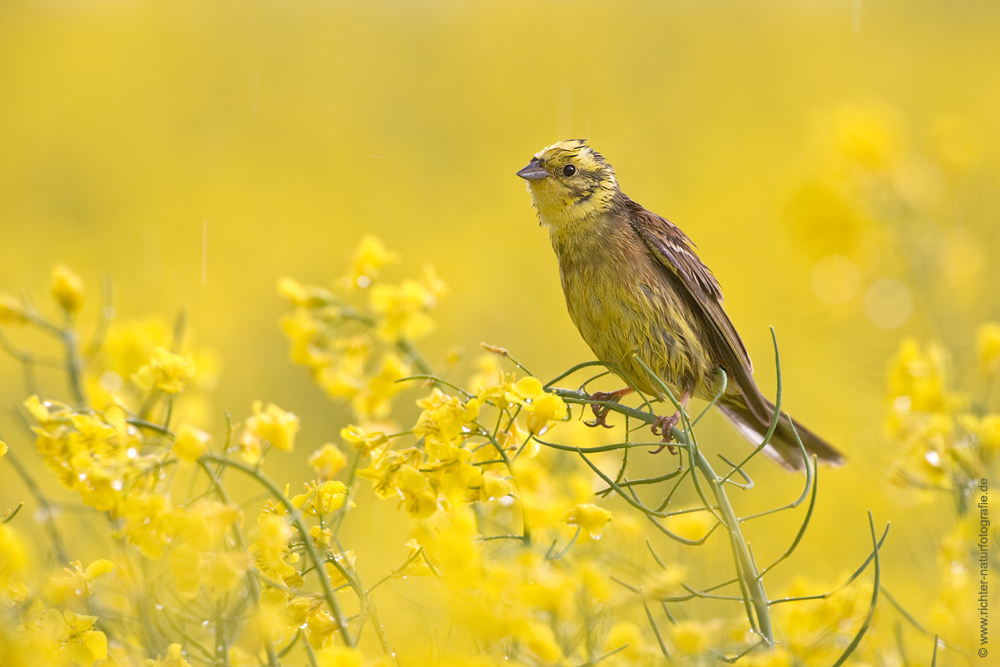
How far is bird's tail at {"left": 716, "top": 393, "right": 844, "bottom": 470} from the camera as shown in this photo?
2750 mm

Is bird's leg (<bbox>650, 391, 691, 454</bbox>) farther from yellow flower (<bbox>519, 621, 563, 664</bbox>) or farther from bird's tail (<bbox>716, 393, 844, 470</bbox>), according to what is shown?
yellow flower (<bbox>519, 621, 563, 664</bbox>)

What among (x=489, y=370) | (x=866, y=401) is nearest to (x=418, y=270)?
(x=866, y=401)

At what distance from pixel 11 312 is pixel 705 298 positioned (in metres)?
2.10

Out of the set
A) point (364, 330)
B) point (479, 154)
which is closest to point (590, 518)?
point (364, 330)

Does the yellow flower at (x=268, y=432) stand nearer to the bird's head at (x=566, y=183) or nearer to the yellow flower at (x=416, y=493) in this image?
the yellow flower at (x=416, y=493)

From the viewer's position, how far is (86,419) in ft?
5.40

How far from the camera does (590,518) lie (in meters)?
1.70

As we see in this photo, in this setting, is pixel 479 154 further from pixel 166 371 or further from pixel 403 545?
pixel 403 545

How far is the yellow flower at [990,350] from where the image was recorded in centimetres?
259

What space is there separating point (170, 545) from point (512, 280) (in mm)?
7501

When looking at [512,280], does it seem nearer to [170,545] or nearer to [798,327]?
[798,327]

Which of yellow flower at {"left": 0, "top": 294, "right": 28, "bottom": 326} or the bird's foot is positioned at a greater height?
yellow flower at {"left": 0, "top": 294, "right": 28, "bottom": 326}

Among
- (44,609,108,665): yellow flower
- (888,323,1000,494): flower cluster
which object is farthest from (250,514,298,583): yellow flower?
(888,323,1000,494): flower cluster

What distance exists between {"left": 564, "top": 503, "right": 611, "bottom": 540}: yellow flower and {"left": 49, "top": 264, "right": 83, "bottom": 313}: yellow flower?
5.49ft
